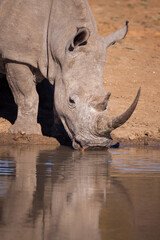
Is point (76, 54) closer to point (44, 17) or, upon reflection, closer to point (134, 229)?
point (44, 17)

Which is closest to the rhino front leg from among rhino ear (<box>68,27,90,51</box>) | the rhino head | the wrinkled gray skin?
the wrinkled gray skin

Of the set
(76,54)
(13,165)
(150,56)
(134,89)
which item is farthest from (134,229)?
(150,56)

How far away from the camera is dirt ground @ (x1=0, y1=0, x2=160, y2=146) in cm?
888

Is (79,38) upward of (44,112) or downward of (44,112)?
upward

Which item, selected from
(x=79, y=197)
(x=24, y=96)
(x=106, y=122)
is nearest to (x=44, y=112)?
(x=24, y=96)

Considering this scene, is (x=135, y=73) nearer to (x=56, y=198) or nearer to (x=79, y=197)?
(x=79, y=197)

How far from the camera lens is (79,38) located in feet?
24.8

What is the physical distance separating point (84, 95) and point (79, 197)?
3.22m

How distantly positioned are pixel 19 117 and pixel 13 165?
278 cm

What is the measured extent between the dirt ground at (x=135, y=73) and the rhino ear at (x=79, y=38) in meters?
1.42

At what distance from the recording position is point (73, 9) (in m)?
8.14

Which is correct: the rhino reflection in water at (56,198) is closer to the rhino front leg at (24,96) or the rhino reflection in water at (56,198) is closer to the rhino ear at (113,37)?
the rhino front leg at (24,96)

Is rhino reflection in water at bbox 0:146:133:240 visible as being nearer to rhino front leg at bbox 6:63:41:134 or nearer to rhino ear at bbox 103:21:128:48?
rhino front leg at bbox 6:63:41:134

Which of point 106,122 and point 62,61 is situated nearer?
point 106,122
